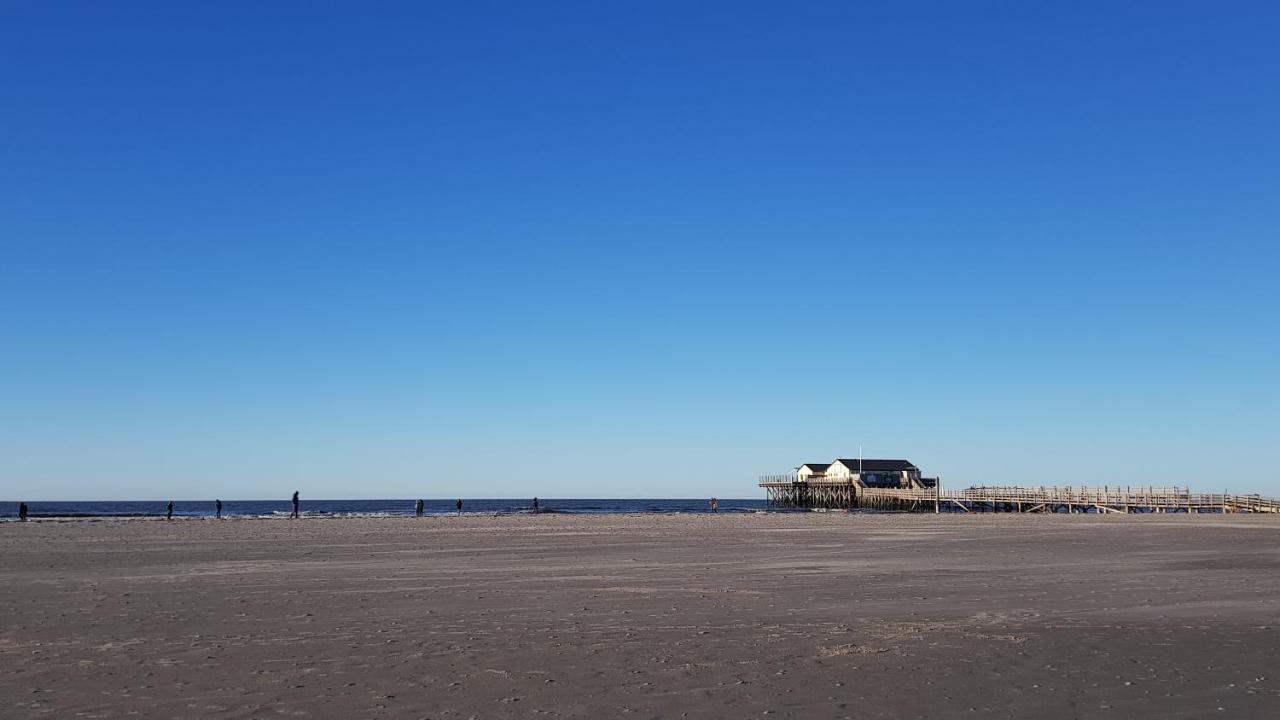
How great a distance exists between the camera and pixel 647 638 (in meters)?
12.3

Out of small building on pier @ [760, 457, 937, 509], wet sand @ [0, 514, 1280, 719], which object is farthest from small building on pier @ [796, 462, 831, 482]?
wet sand @ [0, 514, 1280, 719]

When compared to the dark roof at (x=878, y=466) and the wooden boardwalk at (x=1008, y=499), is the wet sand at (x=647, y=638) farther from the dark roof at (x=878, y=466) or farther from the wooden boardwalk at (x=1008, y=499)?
the dark roof at (x=878, y=466)

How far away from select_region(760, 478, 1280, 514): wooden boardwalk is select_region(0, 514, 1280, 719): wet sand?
70868mm

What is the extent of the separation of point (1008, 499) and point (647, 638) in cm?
9612

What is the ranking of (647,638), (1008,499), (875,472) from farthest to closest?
(875,472) → (1008,499) → (647,638)

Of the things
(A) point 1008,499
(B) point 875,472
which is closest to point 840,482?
(B) point 875,472

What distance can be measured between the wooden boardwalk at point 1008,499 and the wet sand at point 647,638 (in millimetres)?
70868

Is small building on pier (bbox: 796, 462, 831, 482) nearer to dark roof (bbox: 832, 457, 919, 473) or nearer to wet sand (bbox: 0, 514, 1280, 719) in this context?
dark roof (bbox: 832, 457, 919, 473)

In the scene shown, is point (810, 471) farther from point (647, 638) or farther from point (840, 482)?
point (647, 638)

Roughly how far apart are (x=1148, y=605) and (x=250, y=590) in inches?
642

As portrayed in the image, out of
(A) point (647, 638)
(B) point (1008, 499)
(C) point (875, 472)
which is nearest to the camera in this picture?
(A) point (647, 638)

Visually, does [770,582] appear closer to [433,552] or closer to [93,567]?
[433,552]

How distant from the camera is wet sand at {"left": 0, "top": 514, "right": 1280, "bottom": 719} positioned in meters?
8.88

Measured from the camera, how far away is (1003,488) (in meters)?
104
